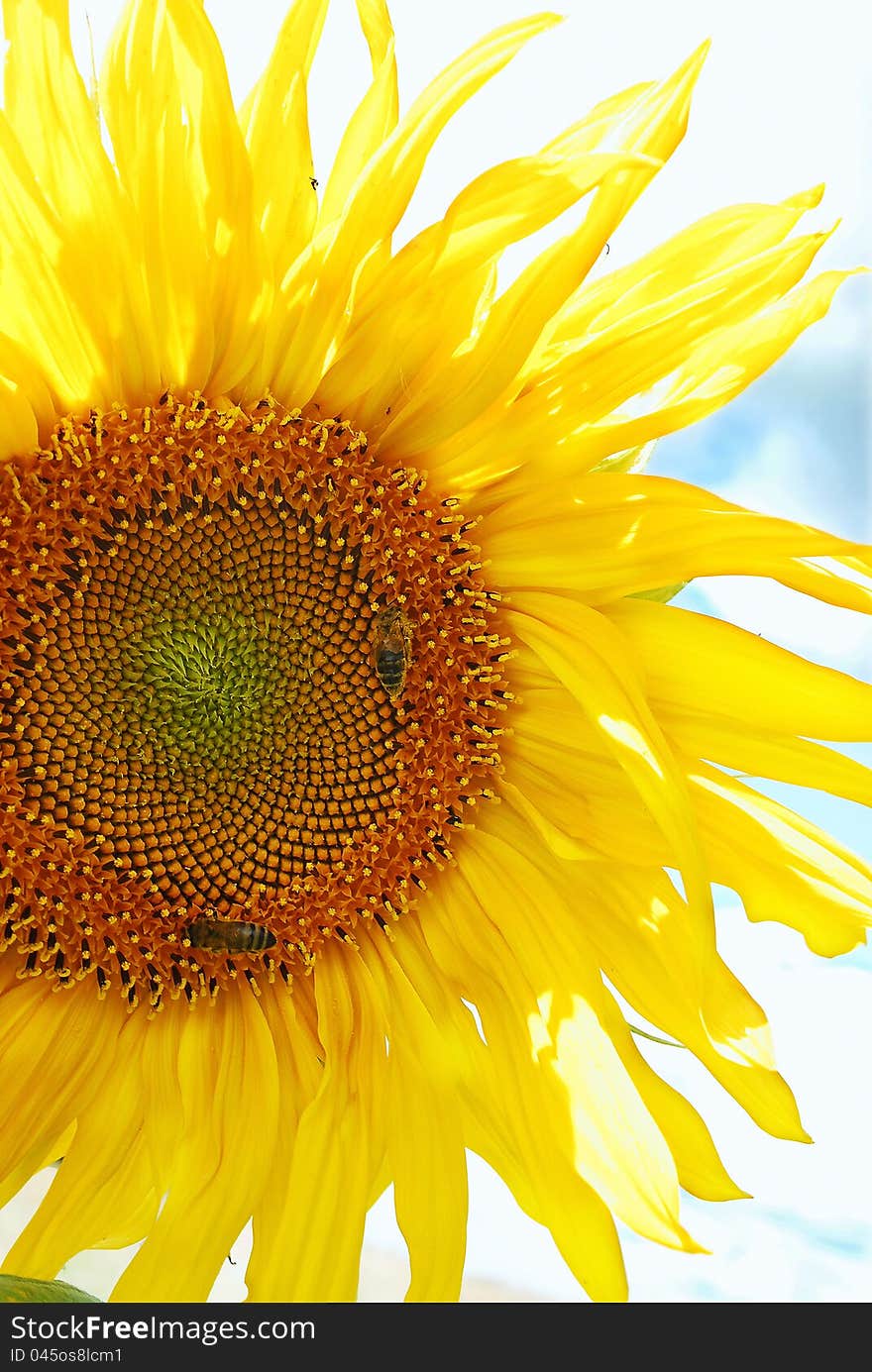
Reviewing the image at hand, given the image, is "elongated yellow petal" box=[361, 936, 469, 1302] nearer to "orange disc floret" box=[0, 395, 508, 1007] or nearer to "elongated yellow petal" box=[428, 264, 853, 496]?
"orange disc floret" box=[0, 395, 508, 1007]

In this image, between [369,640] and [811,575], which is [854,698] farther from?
[369,640]

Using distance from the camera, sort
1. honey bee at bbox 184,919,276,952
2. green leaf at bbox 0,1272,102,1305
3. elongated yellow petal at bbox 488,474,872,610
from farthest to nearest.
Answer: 1. honey bee at bbox 184,919,276,952
2. elongated yellow petal at bbox 488,474,872,610
3. green leaf at bbox 0,1272,102,1305

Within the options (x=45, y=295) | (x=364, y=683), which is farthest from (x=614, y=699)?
(x=45, y=295)

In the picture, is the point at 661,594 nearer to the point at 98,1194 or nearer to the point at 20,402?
the point at 20,402

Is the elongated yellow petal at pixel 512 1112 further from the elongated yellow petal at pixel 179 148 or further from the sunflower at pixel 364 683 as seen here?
the elongated yellow petal at pixel 179 148

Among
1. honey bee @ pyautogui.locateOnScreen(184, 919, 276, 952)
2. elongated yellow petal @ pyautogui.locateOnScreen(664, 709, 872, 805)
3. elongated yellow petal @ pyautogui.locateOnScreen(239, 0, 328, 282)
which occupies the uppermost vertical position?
elongated yellow petal @ pyautogui.locateOnScreen(239, 0, 328, 282)

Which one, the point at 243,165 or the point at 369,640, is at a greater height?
the point at 243,165

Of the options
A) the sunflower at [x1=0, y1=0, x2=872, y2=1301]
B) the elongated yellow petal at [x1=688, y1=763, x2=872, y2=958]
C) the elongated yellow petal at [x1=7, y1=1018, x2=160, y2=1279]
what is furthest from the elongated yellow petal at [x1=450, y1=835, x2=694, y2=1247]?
the elongated yellow petal at [x1=7, y1=1018, x2=160, y2=1279]
